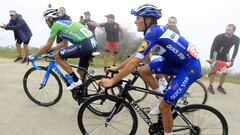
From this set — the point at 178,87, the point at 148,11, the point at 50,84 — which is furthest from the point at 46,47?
the point at 178,87

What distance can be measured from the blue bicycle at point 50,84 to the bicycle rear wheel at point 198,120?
1691 mm

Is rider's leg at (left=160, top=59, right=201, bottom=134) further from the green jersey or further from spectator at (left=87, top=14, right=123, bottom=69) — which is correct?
spectator at (left=87, top=14, right=123, bottom=69)

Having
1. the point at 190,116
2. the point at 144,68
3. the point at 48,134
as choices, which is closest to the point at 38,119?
the point at 48,134

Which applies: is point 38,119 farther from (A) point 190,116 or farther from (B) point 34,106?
(A) point 190,116

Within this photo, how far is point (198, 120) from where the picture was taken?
4.90 m

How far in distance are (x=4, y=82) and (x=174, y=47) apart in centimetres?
545

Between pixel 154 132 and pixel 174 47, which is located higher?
pixel 174 47

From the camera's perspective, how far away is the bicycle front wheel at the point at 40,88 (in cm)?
675

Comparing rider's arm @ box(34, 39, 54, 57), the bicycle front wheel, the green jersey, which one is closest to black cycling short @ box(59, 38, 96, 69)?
the green jersey

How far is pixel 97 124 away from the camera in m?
5.69

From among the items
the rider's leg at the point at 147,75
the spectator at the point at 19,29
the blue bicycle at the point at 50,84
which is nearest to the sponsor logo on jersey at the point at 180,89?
the rider's leg at the point at 147,75

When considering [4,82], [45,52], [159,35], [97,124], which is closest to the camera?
[159,35]

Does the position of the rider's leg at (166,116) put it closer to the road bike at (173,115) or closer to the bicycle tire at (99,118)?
the road bike at (173,115)

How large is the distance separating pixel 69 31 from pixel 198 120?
293cm
